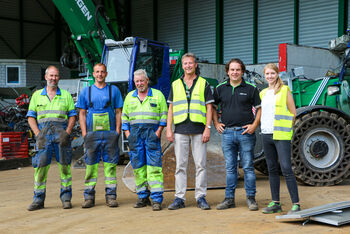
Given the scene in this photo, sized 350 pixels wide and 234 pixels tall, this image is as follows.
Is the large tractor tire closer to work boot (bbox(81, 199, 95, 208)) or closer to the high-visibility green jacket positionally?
work boot (bbox(81, 199, 95, 208))

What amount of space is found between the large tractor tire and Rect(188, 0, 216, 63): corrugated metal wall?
11.5m

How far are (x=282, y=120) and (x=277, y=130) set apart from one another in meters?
0.13

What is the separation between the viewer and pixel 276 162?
5.04m

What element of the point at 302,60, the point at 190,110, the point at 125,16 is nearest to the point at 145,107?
the point at 190,110

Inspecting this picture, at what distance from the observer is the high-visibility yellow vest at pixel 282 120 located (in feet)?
16.0

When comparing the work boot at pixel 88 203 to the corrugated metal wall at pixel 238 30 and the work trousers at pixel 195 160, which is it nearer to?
the work trousers at pixel 195 160

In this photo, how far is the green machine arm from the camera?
11008 mm

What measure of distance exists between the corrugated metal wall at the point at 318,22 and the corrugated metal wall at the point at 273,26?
46cm

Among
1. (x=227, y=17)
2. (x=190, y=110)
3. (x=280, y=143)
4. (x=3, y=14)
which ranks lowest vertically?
(x=280, y=143)

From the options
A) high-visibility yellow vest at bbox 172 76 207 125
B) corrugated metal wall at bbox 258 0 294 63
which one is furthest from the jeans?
corrugated metal wall at bbox 258 0 294 63

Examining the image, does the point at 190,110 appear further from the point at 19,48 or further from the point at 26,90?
the point at 19,48

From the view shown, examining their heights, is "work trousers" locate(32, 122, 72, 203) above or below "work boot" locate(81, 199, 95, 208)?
above

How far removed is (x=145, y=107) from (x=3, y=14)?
20.6m

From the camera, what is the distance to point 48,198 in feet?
20.9
